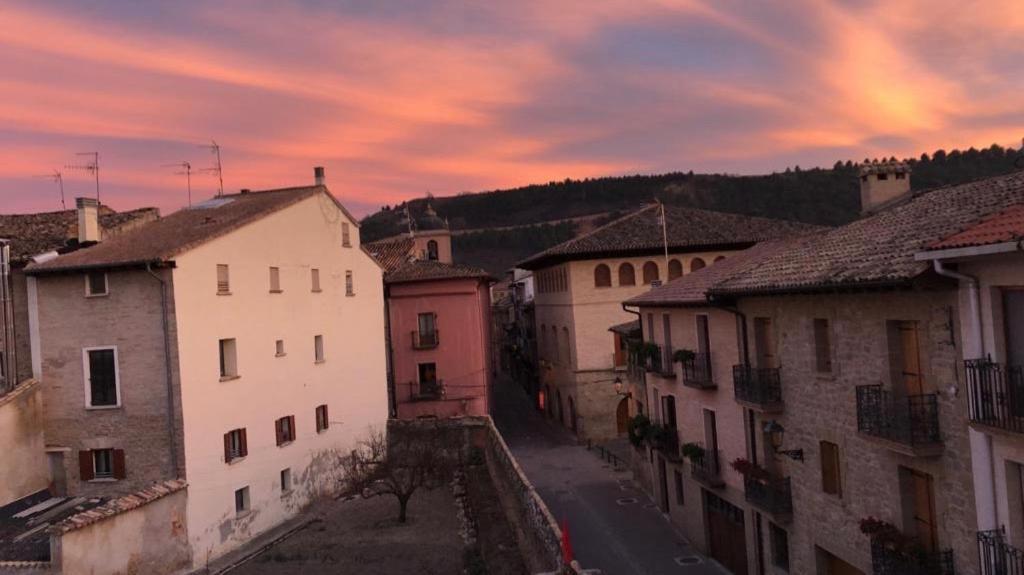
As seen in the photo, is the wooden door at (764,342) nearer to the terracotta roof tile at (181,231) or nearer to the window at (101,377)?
the terracotta roof tile at (181,231)

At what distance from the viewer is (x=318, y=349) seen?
3366 centimetres

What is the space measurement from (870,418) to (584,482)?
21.7m

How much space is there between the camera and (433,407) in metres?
43.2

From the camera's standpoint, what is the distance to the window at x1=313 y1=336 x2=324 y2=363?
1313 inches

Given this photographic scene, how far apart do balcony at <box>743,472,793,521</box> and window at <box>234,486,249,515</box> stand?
55.1ft

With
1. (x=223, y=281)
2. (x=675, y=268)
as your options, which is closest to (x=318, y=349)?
(x=223, y=281)

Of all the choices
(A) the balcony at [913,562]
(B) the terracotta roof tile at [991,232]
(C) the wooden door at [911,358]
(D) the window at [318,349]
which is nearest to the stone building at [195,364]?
(D) the window at [318,349]

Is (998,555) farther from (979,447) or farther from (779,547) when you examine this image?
(779,547)

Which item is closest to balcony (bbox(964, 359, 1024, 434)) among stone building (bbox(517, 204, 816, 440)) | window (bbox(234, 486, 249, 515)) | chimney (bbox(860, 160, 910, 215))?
chimney (bbox(860, 160, 910, 215))

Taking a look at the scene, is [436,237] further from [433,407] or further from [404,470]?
[404,470]

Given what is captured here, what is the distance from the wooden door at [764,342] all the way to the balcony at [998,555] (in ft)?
25.6

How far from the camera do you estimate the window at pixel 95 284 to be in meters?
25.2

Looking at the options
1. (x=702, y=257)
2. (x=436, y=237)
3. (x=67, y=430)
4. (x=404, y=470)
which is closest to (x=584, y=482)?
(x=404, y=470)

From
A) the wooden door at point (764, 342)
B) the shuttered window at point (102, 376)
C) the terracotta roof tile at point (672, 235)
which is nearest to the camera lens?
the wooden door at point (764, 342)
